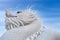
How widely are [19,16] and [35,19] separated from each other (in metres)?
0.15

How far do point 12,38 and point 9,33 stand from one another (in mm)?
58

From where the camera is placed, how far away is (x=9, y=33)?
1.21m

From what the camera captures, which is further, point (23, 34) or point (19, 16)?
point (19, 16)

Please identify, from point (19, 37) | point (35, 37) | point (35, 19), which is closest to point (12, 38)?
point (19, 37)

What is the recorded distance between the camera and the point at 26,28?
4.15 ft

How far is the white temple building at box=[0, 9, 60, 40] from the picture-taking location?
3.97ft

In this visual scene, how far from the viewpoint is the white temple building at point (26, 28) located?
1210 millimetres

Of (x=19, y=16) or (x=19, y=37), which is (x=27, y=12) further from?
(x=19, y=37)

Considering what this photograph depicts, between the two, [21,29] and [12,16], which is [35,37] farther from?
[12,16]

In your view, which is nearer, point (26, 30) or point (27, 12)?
point (26, 30)

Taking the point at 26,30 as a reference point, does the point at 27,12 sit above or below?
above

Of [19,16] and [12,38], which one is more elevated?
[19,16]

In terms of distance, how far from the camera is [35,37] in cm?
124

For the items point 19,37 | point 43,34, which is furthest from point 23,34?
point 43,34
